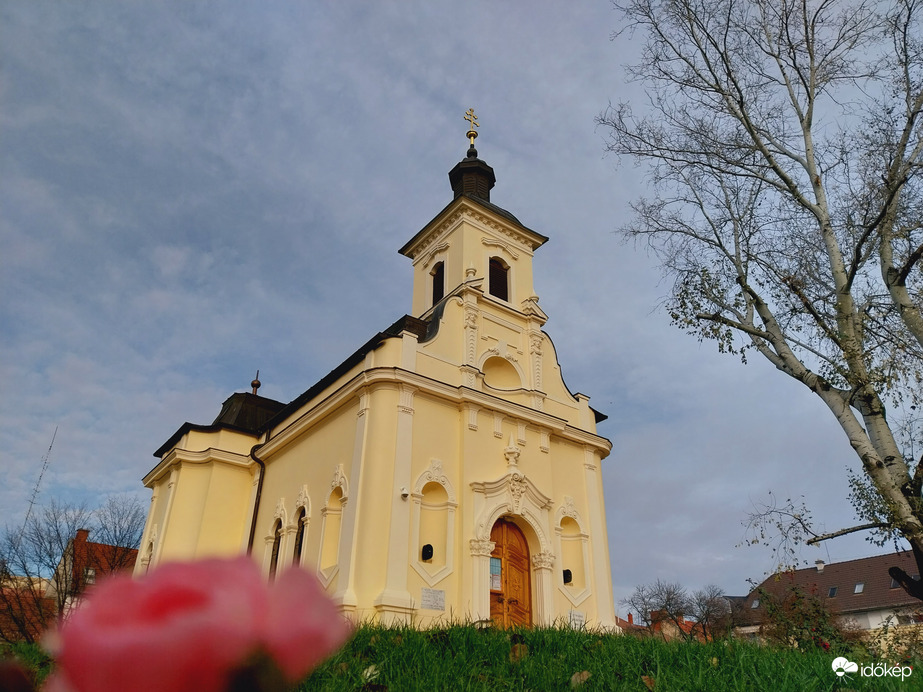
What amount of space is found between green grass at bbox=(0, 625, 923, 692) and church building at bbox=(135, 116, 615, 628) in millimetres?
6152

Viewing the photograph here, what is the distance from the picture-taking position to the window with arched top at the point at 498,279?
2067 centimetres

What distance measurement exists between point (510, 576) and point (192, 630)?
16.3m

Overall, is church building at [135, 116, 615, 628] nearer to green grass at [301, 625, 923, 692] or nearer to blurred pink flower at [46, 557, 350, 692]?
green grass at [301, 625, 923, 692]

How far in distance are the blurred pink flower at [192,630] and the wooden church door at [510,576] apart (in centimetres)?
1568

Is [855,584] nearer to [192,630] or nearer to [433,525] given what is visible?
[433,525]

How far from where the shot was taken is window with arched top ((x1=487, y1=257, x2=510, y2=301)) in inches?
814

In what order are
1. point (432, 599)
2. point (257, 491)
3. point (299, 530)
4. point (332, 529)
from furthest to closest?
point (257, 491)
point (299, 530)
point (332, 529)
point (432, 599)

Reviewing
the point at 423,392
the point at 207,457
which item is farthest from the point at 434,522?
the point at 207,457

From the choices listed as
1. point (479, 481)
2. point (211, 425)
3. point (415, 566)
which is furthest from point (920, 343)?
point (211, 425)

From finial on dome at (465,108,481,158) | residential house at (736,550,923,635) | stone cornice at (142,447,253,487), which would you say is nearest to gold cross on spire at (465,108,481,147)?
finial on dome at (465,108,481,158)

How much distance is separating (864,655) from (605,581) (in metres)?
12.4

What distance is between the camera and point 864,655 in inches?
217

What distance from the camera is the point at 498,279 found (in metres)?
21.1

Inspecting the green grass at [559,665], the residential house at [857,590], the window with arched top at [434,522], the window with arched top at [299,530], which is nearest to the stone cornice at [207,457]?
the window with arched top at [299,530]
